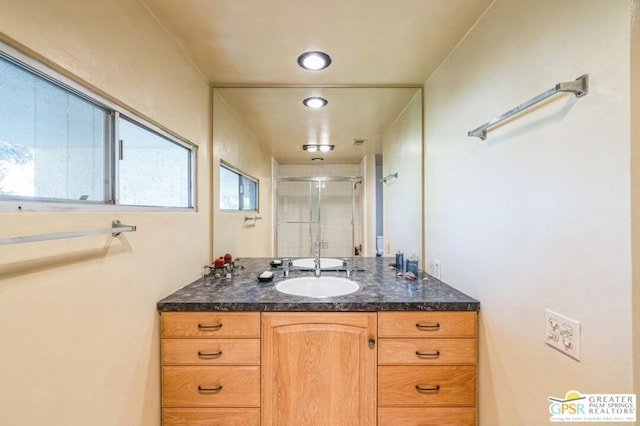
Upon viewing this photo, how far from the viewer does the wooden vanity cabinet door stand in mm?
1257

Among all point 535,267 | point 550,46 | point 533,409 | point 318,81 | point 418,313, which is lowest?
point 533,409

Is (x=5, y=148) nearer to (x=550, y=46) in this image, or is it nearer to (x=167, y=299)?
(x=167, y=299)

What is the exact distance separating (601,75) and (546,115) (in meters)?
0.17

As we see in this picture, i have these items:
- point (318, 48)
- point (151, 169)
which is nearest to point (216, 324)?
point (151, 169)

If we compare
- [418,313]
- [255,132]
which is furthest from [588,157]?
[255,132]

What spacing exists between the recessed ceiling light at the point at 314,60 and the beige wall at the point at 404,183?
2.43 feet

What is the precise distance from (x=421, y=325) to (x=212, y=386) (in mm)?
1015

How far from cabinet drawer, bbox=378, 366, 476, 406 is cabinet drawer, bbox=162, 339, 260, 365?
0.63 m

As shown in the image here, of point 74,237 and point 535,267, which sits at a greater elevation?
point 74,237

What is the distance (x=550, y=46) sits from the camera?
0.86 metres

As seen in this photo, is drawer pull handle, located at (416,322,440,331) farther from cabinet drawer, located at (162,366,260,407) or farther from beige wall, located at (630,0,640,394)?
cabinet drawer, located at (162,366,260,407)

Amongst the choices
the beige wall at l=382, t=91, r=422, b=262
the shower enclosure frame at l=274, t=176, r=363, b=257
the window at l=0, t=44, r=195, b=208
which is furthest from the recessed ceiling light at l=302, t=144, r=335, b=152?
the window at l=0, t=44, r=195, b=208

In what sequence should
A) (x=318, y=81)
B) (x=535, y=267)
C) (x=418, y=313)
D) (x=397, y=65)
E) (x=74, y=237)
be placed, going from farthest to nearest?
(x=318, y=81) → (x=397, y=65) → (x=418, y=313) → (x=535, y=267) → (x=74, y=237)

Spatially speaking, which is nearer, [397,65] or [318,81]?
[397,65]
